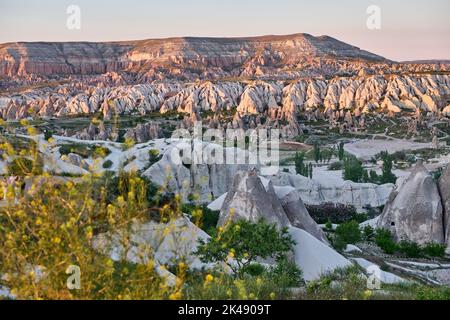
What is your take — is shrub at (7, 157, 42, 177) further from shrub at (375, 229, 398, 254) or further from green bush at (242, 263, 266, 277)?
shrub at (375, 229, 398, 254)

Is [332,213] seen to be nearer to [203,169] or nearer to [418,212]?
[418,212]

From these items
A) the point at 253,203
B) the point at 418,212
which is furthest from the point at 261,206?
the point at 418,212

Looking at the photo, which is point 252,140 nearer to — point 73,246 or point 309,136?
point 309,136

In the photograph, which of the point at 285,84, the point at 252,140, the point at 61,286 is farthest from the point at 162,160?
the point at 285,84

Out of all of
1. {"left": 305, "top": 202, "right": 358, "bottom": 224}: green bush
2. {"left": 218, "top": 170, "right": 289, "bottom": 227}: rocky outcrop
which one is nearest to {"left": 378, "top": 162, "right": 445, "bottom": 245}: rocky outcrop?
{"left": 218, "top": 170, "right": 289, "bottom": 227}: rocky outcrop

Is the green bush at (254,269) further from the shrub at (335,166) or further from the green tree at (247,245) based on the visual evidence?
the shrub at (335,166)
